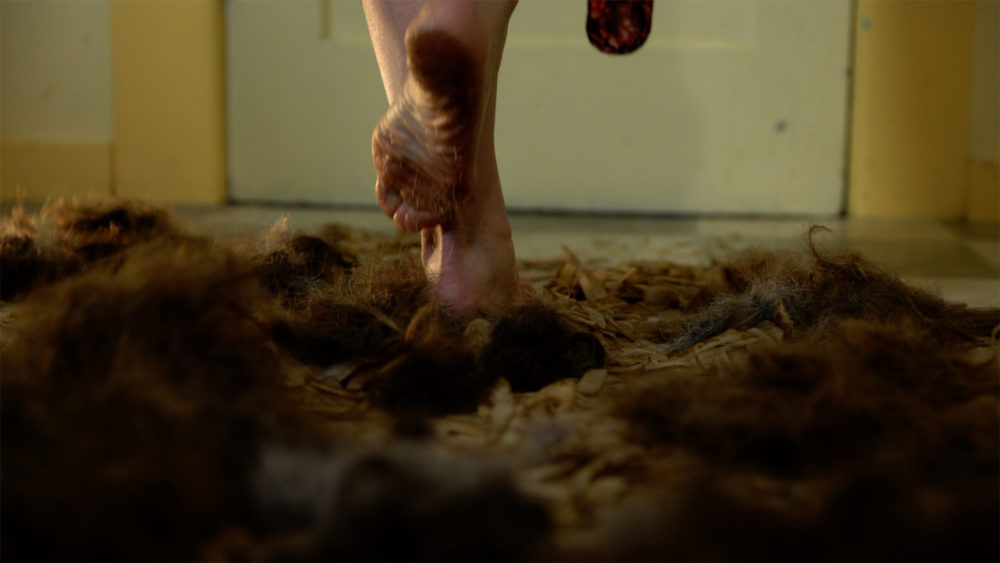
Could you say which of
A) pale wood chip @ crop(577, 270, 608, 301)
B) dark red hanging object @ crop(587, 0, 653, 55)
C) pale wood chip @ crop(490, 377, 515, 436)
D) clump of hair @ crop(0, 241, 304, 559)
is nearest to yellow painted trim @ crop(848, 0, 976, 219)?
dark red hanging object @ crop(587, 0, 653, 55)

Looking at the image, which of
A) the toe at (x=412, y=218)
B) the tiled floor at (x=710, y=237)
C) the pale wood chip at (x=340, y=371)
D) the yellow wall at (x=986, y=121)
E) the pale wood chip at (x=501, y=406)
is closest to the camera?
the pale wood chip at (x=501, y=406)

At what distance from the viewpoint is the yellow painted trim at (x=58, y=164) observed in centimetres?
210

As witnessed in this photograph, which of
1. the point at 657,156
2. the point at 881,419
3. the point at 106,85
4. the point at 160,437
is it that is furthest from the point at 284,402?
the point at 106,85

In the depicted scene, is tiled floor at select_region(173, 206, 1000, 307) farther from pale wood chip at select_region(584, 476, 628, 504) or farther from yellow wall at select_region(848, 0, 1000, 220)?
pale wood chip at select_region(584, 476, 628, 504)

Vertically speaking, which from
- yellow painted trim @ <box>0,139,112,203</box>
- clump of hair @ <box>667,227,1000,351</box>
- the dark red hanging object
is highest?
the dark red hanging object

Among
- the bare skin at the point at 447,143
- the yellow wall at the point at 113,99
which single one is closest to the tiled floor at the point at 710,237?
the yellow wall at the point at 113,99

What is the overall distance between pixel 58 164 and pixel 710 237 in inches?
53.8

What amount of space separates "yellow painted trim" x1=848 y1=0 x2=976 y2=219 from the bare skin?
127 cm

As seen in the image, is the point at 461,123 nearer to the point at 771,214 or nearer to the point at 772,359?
the point at 772,359

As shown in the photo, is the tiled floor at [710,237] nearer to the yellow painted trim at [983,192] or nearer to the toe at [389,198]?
the yellow painted trim at [983,192]

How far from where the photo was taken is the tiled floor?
149 centimetres

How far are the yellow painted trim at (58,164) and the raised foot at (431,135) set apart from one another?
1.38 m

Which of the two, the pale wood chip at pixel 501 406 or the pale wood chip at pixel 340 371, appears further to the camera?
the pale wood chip at pixel 340 371

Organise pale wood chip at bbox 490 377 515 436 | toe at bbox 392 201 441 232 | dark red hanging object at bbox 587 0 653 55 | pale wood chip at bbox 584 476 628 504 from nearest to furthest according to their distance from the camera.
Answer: pale wood chip at bbox 584 476 628 504
pale wood chip at bbox 490 377 515 436
toe at bbox 392 201 441 232
dark red hanging object at bbox 587 0 653 55
